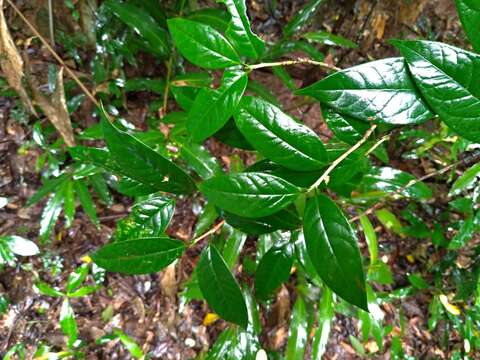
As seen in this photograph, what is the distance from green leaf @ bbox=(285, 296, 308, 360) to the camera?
3.97 ft

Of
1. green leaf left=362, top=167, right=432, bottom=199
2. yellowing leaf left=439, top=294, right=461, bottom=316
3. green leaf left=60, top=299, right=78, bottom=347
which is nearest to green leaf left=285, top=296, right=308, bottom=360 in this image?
green leaf left=362, top=167, right=432, bottom=199

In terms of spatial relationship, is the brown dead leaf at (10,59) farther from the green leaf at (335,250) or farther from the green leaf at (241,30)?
the green leaf at (335,250)

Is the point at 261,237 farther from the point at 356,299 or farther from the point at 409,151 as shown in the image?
the point at 409,151

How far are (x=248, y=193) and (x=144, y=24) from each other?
3.14ft

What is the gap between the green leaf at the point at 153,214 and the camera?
0.59 meters

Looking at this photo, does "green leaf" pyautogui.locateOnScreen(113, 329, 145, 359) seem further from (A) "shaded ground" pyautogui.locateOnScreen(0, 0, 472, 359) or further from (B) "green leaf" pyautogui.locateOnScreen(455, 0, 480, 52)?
(B) "green leaf" pyautogui.locateOnScreen(455, 0, 480, 52)

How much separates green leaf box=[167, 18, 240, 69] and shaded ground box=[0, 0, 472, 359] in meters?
0.99

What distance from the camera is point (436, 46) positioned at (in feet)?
1.54

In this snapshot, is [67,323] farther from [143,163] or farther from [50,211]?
[143,163]

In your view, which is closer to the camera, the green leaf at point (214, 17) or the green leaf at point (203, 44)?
the green leaf at point (203, 44)

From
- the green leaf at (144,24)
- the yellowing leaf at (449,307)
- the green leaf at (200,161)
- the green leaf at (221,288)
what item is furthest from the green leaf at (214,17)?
the yellowing leaf at (449,307)

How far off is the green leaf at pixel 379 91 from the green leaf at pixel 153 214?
0.27 metres

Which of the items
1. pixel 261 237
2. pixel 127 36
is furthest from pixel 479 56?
pixel 127 36

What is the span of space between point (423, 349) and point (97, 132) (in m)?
1.54
